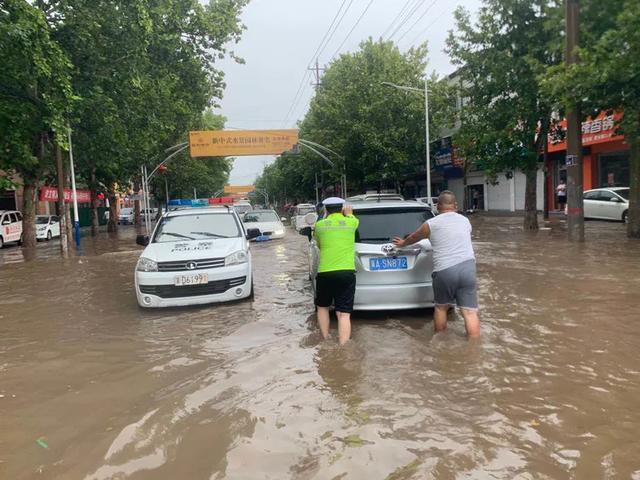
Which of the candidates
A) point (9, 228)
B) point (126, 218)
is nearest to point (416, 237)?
point (9, 228)

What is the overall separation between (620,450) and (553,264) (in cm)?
871

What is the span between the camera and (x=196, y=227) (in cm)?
947

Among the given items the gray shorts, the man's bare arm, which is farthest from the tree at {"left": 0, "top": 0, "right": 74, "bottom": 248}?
the gray shorts

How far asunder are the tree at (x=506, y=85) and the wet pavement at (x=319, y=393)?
1080 cm

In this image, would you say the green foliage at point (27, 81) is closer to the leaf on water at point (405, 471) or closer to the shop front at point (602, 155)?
the leaf on water at point (405, 471)

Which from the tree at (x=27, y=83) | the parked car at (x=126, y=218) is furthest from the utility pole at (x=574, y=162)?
the parked car at (x=126, y=218)

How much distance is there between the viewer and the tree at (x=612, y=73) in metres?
11.4

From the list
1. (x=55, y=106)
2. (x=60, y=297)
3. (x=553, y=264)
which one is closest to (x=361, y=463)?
(x=60, y=297)

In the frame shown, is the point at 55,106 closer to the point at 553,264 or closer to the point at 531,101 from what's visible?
the point at 553,264

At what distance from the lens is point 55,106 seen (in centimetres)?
1304

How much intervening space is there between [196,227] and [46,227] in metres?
25.6

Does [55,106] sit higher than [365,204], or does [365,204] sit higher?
[55,106]

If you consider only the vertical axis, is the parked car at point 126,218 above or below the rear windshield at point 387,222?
below

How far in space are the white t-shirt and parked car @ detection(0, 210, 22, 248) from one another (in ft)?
81.4
